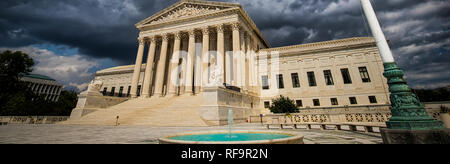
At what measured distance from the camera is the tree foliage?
24.4 m

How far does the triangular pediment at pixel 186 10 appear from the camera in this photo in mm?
26453

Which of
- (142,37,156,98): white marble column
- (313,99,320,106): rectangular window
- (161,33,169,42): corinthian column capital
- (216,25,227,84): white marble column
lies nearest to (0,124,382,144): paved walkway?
(216,25,227,84): white marble column

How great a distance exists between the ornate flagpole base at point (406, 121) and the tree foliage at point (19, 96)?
1358 inches

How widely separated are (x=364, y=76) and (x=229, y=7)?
22070mm

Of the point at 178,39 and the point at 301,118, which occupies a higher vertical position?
the point at 178,39

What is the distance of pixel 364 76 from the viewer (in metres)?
→ 26.9

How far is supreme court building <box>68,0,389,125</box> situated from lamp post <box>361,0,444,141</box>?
56.5ft

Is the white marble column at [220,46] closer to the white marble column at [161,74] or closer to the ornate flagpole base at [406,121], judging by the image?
the white marble column at [161,74]

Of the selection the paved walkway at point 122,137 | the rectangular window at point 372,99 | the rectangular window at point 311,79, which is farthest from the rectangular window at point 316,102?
the paved walkway at point 122,137
